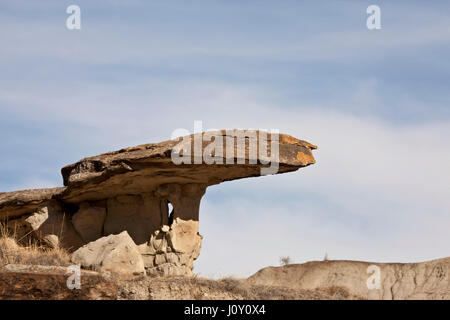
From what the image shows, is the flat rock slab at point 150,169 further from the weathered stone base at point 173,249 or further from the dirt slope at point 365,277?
the dirt slope at point 365,277

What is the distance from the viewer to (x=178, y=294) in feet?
38.3

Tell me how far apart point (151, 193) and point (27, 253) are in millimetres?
2695

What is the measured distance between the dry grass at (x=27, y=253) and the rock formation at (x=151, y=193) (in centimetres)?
23

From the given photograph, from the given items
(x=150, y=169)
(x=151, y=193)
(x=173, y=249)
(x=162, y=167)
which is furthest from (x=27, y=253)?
(x=162, y=167)

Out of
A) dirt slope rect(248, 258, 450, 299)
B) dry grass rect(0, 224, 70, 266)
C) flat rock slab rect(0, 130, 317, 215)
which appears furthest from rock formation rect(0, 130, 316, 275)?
dirt slope rect(248, 258, 450, 299)

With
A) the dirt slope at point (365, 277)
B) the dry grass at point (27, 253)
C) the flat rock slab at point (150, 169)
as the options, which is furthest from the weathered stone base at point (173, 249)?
the dirt slope at point (365, 277)

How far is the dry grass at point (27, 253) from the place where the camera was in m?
13.4

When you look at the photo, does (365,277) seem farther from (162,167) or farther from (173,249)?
(162,167)

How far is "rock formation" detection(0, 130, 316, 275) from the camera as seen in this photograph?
1298 cm

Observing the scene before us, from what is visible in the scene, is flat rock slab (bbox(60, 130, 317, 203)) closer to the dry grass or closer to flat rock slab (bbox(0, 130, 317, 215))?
flat rock slab (bbox(0, 130, 317, 215))

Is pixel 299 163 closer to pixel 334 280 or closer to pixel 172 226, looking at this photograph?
pixel 172 226

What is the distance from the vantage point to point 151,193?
15.0 meters

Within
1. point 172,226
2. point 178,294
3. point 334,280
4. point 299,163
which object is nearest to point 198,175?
point 172,226
